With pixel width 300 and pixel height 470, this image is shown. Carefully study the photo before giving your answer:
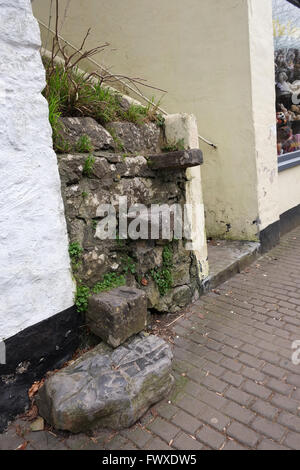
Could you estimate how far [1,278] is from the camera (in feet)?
6.84

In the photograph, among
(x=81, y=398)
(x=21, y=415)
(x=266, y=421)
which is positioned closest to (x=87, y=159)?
(x=81, y=398)

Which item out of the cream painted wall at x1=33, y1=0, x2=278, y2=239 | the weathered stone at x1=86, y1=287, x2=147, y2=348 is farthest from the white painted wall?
the cream painted wall at x1=33, y1=0, x2=278, y2=239

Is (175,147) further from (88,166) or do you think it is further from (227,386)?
(227,386)

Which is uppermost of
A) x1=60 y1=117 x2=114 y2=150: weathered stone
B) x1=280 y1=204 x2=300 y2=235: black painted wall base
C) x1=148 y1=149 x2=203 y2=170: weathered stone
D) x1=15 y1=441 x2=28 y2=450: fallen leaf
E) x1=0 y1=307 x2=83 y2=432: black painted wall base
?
x1=60 y1=117 x2=114 y2=150: weathered stone

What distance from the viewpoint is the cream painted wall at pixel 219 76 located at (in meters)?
4.43

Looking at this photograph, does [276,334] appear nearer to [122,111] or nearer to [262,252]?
[262,252]

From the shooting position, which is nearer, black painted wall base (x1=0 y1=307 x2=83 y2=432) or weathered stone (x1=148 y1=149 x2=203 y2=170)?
black painted wall base (x1=0 y1=307 x2=83 y2=432)

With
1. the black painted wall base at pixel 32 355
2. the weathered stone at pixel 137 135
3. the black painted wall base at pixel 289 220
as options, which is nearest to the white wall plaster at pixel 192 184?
the weathered stone at pixel 137 135

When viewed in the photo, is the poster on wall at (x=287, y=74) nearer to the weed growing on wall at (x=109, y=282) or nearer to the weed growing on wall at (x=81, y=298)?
the weed growing on wall at (x=109, y=282)

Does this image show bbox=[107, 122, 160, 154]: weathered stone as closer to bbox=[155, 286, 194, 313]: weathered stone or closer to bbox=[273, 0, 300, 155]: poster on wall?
bbox=[155, 286, 194, 313]: weathered stone

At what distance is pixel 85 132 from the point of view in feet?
8.95

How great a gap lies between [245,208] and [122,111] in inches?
95.6

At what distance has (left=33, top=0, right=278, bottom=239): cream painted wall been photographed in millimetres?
4430

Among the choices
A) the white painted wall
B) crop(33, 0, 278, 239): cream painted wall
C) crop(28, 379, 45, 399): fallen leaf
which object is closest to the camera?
the white painted wall
